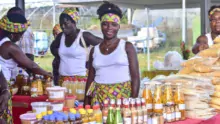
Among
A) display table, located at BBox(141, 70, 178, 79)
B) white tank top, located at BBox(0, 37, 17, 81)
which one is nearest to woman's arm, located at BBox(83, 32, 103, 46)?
white tank top, located at BBox(0, 37, 17, 81)

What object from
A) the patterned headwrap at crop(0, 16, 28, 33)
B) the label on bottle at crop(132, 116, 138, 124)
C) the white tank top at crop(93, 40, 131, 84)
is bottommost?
the label on bottle at crop(132, 116, 138, 124)

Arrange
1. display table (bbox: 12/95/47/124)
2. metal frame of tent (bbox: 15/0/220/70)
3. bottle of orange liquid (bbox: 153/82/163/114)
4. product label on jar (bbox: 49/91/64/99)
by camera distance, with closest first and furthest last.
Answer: bottle of orange liquid (bbox: 153/82/163/114), product label on jar (bbox: 49/91/64/99), display table (bbox: 12/95/47/124), metal frame of tent (bbox: 15/0/220/70)

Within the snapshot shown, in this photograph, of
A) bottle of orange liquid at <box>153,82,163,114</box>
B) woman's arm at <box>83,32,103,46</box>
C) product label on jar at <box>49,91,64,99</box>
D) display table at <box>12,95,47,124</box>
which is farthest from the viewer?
woman's arm at <box>83,32,103,46</box>

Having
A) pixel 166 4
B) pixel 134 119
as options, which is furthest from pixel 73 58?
pixel 166 4

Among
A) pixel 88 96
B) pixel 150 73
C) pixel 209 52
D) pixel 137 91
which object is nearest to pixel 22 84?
pixel 88 96

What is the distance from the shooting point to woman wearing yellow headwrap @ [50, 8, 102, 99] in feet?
15.8

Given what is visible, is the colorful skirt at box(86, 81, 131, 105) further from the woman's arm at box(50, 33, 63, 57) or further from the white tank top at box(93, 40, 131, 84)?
the woman's arm at box(50, 33, 63, 57)

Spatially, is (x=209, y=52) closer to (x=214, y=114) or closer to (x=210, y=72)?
(x=210, y=72)

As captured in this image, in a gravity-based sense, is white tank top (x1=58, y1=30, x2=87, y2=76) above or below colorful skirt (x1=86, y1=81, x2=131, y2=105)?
above

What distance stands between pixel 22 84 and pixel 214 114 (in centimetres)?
245

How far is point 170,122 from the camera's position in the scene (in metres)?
3.07

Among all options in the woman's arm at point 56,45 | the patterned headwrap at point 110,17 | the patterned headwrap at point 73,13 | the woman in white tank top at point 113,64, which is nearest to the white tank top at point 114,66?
the woman in white tank top at point 113,64

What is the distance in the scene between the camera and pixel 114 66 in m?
3.62

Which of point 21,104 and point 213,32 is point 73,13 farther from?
point 213,32
